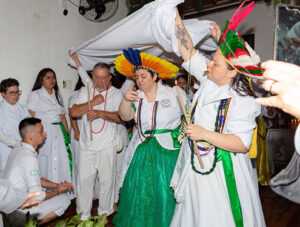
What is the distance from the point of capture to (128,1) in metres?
5.19

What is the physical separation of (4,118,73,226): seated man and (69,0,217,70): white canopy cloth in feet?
3.30

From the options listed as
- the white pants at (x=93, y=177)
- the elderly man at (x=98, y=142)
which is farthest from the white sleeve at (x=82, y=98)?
the white pants at (x=93, y=177)

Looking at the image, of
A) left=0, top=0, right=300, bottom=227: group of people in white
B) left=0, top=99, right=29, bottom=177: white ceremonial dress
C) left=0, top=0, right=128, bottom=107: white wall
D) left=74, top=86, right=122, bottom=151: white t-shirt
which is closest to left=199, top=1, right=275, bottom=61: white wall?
left=0, top=0, right=128, bottom=107: white wall

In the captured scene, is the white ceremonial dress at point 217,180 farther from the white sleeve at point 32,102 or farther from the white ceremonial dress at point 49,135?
the white sleeve at point 32,102

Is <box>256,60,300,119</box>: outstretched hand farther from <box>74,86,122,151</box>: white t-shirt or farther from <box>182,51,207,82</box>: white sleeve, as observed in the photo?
<box>74,86,122,151</box>: white t-shirt

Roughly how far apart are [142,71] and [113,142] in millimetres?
1117

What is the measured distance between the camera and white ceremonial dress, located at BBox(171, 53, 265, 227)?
1677 mm

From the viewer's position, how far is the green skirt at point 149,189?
7.80 feet

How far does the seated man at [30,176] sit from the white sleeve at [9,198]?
808 millimetres

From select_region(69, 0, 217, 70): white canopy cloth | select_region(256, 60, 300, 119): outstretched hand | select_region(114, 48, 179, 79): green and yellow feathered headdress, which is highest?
select_region(69, 0, 217, 70): white canopy cloth

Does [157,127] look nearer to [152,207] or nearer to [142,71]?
[142,71]

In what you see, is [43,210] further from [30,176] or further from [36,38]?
[36,38]

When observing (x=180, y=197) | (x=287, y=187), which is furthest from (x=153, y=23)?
(x=287, y=187)

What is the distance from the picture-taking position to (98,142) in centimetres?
318
